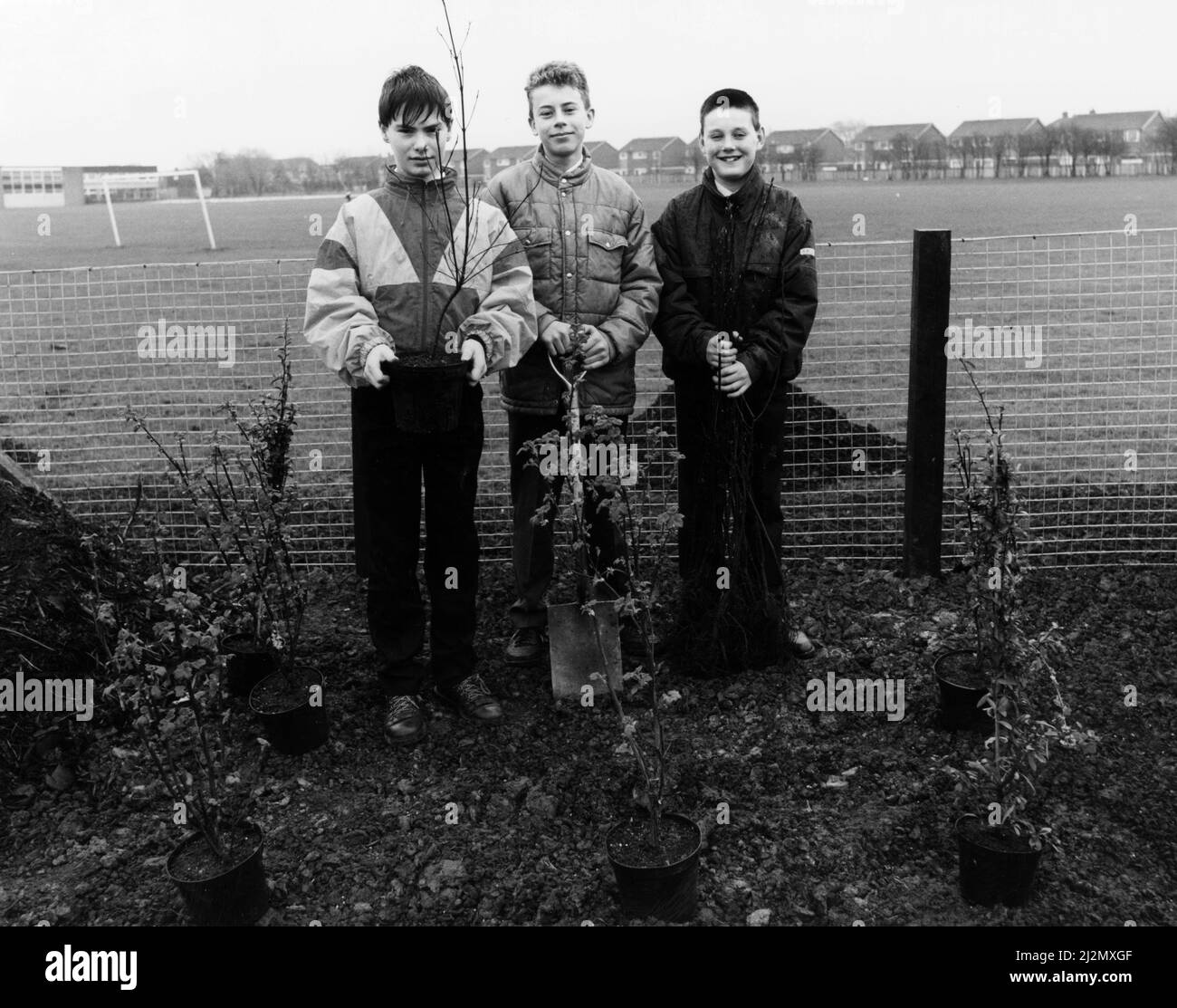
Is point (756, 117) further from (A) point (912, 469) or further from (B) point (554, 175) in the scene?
(A) point (912, 469)

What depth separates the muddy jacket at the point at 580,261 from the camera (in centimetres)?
378

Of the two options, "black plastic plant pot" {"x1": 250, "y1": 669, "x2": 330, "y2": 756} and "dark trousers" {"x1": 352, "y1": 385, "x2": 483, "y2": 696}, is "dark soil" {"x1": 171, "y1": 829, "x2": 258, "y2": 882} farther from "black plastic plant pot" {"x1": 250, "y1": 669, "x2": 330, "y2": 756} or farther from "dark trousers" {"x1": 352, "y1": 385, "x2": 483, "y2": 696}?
"dark trousers" {"x1": 352, "y1": 385, "x2": 483, "y2": 696}

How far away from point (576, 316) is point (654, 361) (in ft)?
16.6

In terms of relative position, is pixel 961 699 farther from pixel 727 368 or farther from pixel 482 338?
pixel 482 338

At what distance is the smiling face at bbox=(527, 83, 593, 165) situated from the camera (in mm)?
3660

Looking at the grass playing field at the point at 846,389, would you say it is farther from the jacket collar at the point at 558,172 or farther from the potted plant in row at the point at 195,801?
the potted plant in row at the point at 195,801

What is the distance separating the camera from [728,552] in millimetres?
3898

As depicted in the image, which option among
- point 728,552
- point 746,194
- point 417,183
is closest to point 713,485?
point 728,552

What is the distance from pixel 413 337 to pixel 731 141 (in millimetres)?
1303

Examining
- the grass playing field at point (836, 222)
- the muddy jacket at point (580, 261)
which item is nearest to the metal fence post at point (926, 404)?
the muddy jacket at point (580, 261)

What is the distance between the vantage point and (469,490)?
3.62 metres

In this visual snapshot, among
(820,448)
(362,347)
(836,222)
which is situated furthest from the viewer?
(836,222)

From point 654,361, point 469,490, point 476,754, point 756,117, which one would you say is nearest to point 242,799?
point 476,754

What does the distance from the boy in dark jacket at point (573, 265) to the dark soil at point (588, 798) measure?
75 cm
